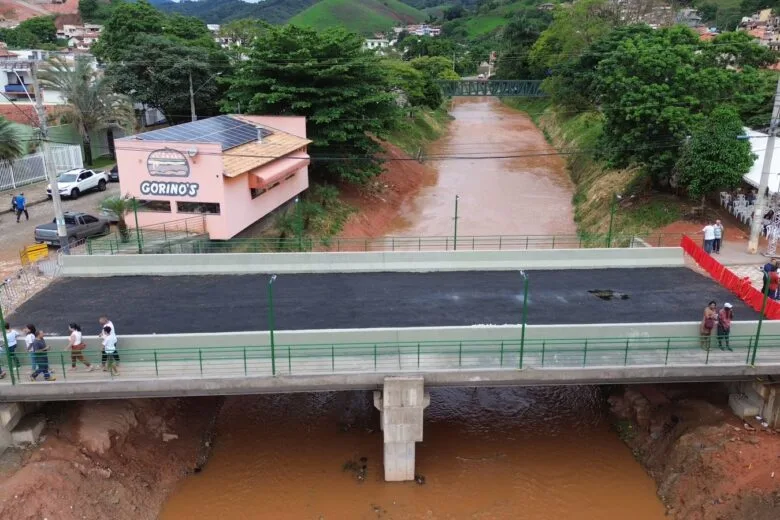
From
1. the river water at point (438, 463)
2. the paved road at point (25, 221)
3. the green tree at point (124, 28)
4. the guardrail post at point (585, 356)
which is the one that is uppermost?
the green tree at point (124, 28)

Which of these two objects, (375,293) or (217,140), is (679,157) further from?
(217,140)

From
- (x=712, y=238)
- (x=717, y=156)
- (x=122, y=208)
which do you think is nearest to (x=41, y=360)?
(x=122, y=208)

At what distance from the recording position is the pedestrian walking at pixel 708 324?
56.6 feet

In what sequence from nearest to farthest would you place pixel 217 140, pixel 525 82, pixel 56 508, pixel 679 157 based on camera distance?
1. pixel 56 508
2. pixel 217 140
3. pixel 679 157
4. pixel 525 82

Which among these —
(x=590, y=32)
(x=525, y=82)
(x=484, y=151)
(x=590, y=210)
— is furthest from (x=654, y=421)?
(x=525, y=82)

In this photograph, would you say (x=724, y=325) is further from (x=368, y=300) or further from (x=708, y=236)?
(x=368, y=300)

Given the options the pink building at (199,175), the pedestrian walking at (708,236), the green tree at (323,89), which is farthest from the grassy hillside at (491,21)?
the pedestrian walking at (708,236)

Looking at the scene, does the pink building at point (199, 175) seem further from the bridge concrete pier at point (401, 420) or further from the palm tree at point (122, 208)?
the bridge concrete pier at point (401, 420)

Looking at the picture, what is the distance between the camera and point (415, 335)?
56.9 ft

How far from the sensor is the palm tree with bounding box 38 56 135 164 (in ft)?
139

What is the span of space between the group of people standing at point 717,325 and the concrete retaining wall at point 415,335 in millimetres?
325

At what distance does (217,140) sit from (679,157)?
2339 centimetres

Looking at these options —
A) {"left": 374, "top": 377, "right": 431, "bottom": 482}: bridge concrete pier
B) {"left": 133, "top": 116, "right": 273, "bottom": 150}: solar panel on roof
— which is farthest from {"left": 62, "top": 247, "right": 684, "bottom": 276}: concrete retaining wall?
{"left": 374, "top": 377, "right": 431, "bottom": 482}: bridge concrete pier

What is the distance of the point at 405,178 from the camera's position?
5162 centimetres
